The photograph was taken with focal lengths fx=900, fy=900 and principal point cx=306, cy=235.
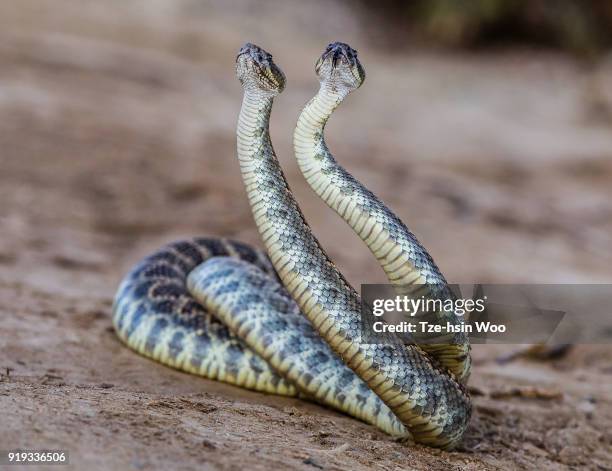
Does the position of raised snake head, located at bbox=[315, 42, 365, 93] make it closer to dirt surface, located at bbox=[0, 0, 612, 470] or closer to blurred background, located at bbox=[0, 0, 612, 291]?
dirt surface, located at bbox=[0, 0, 612, 470]

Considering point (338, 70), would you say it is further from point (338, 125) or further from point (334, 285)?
point (338, 125)

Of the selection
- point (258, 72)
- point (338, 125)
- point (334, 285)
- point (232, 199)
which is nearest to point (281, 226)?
point (334, 285)

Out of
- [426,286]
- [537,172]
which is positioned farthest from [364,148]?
[426,286]

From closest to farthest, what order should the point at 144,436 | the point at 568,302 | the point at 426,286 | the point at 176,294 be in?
the point at 144,436 → the point at 426,286 → the point at 176,294 → the point at 568,302

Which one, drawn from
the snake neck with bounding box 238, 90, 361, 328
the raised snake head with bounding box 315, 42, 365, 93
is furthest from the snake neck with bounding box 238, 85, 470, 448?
the raised snake head with bounding box 315, 42, 365, 93

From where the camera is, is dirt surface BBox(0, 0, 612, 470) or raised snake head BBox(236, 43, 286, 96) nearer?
dirt surface BBox(0, 0, 612, 470)

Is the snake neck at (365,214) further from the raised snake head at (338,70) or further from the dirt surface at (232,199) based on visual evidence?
the dirt surface at (232,199)

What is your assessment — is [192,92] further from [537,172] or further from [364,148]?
[537,172]
